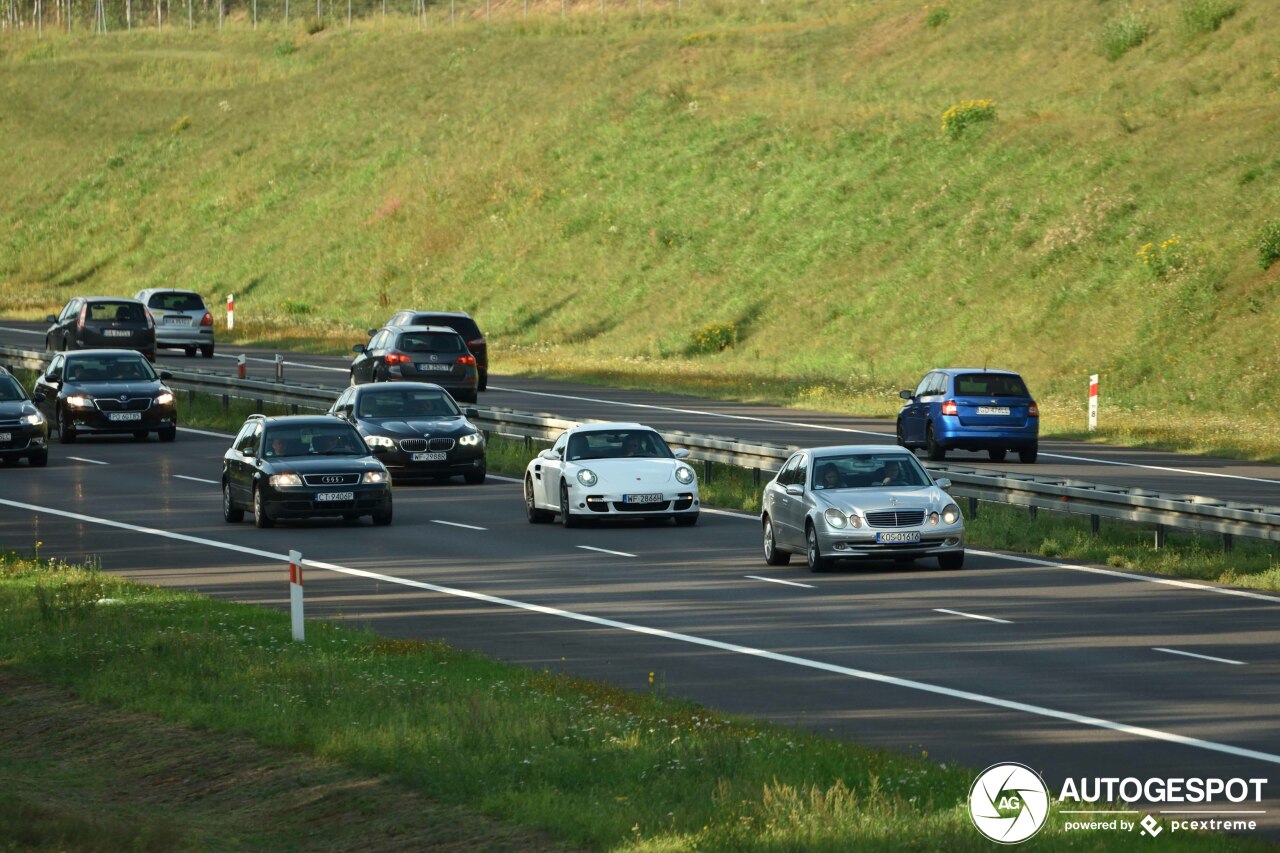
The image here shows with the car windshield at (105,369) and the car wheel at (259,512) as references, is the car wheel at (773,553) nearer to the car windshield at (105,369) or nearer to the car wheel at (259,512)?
the car wheel at (259,512)

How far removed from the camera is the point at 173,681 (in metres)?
16.3

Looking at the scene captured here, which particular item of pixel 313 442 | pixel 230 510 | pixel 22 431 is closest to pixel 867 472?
pixel 313 442

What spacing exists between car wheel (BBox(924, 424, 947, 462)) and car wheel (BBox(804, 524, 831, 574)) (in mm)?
11318

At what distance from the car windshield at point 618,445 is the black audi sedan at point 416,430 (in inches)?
196

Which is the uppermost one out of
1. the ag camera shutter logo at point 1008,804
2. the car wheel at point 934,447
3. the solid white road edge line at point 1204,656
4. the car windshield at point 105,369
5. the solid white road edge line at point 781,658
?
the car windshield at point 105,369

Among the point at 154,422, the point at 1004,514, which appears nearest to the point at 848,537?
the point at 1004,514

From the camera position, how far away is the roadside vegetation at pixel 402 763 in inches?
438

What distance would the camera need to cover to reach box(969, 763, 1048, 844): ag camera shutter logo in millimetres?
10539

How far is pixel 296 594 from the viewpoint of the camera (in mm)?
17766

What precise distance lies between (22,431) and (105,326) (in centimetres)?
1436

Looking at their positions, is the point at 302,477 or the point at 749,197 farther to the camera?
the point at 749,197

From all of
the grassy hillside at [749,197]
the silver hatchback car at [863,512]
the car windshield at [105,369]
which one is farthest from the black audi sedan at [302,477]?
the grassy hillside at [749,197]

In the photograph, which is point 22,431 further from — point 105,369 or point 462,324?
point 462,324

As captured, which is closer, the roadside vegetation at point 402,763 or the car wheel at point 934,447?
the roadside vegetation at point 402,763
